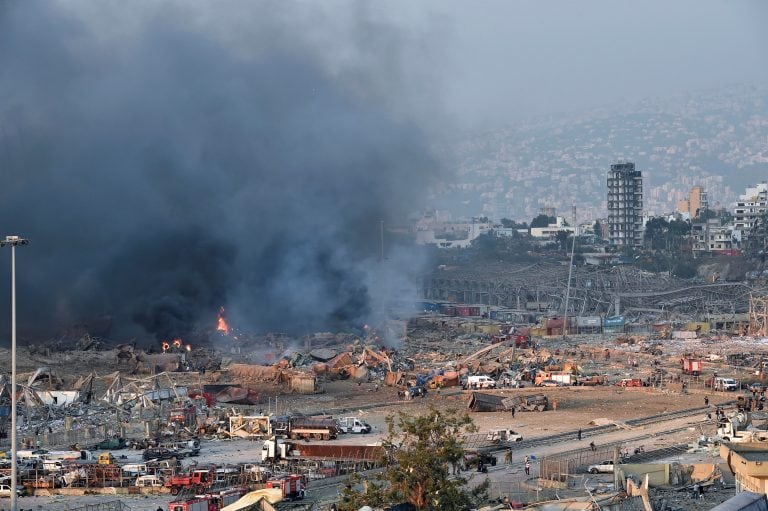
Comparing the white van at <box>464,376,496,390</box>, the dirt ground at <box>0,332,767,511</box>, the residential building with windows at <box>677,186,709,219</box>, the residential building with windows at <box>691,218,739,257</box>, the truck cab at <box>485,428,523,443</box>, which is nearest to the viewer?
the dirt ground at <box>0,332,767,511</box>

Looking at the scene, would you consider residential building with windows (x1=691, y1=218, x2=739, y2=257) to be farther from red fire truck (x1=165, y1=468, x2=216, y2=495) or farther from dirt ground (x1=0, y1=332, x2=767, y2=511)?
red fire truck (x1=165, y1=468, x2=216, y2=495)

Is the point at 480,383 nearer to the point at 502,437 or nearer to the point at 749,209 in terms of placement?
the point at 502,437

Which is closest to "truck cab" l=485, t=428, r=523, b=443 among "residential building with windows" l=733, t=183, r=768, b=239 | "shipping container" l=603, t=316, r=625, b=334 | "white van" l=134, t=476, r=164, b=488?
"white van" l=134, t=476, r=164, b=488

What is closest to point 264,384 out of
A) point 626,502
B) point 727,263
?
point 626,502

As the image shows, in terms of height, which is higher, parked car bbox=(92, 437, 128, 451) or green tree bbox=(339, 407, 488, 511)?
green tree bbox=(339, 407, 488, 511)

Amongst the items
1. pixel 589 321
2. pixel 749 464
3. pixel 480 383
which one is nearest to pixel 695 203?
pixel 589 321

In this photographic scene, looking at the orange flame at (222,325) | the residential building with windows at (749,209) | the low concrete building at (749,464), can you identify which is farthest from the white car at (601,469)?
the residential building with windows at (749,209)

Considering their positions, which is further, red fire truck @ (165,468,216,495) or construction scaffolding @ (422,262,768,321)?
construction scaffolding @ (422,262,768,321)
